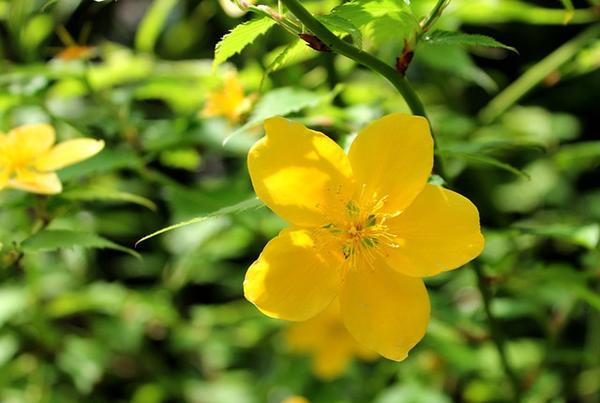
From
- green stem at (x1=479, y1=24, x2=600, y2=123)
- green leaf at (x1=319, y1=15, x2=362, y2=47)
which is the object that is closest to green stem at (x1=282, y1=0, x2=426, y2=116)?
green leaf at (x1=319, y1=15, x2=362, y2=47)

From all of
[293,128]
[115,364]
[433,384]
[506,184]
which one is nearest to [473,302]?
[433,384]

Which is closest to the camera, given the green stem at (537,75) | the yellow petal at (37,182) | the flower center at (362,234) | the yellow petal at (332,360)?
the flower center at (362,234)

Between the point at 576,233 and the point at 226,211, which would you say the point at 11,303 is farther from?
the point at 576,233

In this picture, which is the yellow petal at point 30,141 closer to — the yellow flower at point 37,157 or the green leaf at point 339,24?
the yellow flower at point 37,157

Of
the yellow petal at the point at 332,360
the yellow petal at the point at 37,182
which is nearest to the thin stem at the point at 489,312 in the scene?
the yellow petal at the point at 37,182

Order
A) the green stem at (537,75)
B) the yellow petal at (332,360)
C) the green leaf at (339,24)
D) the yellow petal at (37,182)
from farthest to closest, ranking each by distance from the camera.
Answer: the yellow petal at (332,360), the green stem at (537,75), the yellow petal at (37,182), the green leaf at (339,24)

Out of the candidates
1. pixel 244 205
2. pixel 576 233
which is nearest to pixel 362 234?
pixel 244 205
